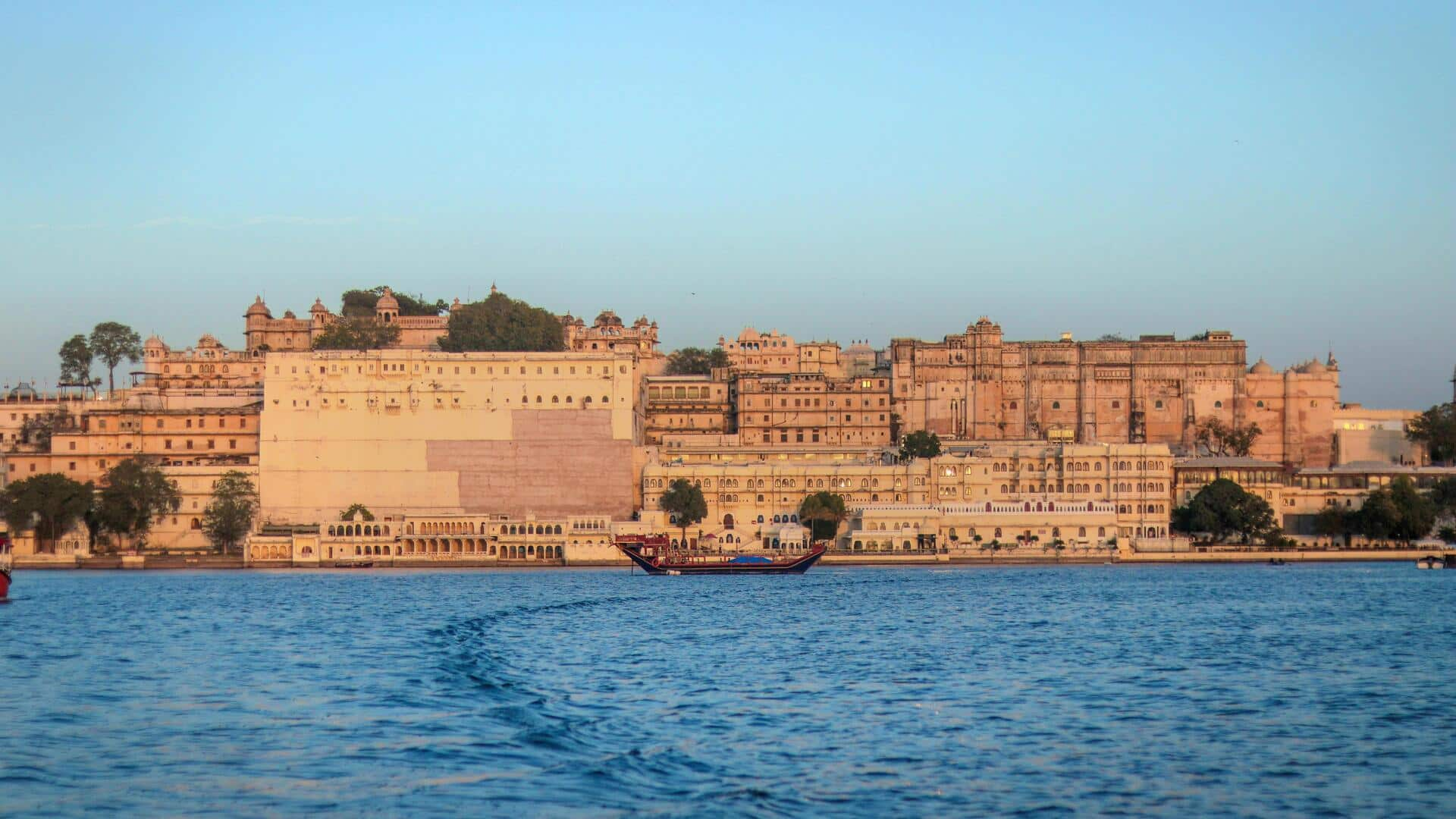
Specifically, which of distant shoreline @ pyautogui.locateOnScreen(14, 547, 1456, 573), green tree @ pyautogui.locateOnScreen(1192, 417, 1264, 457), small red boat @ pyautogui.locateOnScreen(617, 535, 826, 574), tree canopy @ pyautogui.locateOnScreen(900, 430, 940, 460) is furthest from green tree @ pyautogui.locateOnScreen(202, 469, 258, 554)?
green tree @ pyautogui.locateOnScreen(1192, 417, 1264, 457)

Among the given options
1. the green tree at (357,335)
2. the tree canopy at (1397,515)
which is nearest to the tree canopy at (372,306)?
the green tree at (357,335)

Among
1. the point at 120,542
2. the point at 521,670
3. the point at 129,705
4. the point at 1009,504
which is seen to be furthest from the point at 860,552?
the point at 129,705

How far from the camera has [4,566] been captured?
58.3m

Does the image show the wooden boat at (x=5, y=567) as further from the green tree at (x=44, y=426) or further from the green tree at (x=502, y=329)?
the green tree at (x=502, y=329)

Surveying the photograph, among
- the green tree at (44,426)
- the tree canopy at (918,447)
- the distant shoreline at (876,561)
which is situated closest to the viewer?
the distant shoreline at (876,561)

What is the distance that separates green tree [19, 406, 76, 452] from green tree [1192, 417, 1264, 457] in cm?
6729

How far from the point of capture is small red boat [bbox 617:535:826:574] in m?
78.4

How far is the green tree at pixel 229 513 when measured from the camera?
92.9m

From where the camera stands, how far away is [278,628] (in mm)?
45625

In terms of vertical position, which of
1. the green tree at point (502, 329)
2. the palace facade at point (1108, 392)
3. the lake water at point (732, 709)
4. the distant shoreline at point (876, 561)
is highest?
the green tree at point (502, 329)

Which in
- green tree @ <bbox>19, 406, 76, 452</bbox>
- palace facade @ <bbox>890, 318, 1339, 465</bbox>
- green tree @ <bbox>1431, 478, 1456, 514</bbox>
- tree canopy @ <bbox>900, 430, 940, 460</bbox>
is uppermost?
palace facade @ <bbox>890, 318, 1339, 465</bbox>

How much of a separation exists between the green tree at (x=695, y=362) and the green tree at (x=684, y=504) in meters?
28.2

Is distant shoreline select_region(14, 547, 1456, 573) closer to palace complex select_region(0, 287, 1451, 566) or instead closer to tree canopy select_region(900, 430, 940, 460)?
palace complex select_region(0, 287, 1451, 566)

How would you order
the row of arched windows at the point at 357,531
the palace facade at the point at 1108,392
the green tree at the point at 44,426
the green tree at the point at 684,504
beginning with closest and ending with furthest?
the row of arched windows at the point at 357,531 → the green tree at the point at 684,504 → the green tree at the point at 44,426 → the palace facade at the point at 1108,392
